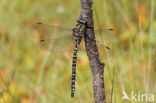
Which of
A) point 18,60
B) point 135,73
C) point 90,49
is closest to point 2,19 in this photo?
point 18,60

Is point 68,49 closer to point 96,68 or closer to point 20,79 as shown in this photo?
point 20,79

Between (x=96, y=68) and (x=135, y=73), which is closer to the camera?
(x=96, y=68)

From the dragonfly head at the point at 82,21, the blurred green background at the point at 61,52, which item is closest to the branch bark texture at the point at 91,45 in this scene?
the dragonfly head at the point at 82,21

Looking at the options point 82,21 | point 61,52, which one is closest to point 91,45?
point 82,21

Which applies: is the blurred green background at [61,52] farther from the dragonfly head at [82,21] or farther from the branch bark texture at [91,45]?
the dragonfly head at [82,21]

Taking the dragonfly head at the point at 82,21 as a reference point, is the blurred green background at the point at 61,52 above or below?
below

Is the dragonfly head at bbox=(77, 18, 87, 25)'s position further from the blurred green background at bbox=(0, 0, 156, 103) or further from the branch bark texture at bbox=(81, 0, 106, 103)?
the blurred green background at bbox=(0, 0, 156, 103)

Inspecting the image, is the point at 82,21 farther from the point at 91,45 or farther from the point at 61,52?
the point at 61,52

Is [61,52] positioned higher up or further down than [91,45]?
further down
